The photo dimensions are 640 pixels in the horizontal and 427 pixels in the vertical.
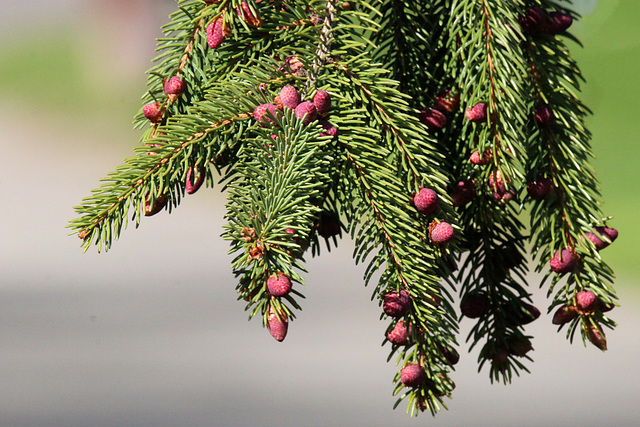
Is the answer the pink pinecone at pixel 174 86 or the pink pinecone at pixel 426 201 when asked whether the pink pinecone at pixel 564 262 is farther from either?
the pink pinecone at pixel 174 86

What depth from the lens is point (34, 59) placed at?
13.5 feet

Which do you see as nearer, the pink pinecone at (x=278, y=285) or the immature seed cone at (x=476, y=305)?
the pink pinecone at (x=278, y=285)

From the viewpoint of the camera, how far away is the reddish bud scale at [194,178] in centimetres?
30

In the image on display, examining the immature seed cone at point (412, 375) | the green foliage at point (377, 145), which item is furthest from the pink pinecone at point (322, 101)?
the immature seed cone at point (412, 375)

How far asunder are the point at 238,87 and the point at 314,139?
4cm

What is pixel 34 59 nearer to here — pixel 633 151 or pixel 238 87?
pixel 633 151

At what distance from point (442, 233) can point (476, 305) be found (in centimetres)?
10

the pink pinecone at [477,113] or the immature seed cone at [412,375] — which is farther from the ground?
the pink pinecone at [477,113]

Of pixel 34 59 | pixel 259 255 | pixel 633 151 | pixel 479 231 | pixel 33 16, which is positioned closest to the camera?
pixel 259 255

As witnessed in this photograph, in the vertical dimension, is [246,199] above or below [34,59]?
below

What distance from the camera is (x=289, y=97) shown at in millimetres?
285

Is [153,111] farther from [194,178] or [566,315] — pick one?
[566,315]

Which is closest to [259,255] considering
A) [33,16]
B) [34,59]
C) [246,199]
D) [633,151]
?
[246,199]

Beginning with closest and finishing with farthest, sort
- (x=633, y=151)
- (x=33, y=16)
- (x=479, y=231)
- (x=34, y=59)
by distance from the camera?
1. (x=479, y=231)
2. (x=633, y=151)
3. (x=34, y=59)
4. (x=33, y=16)
